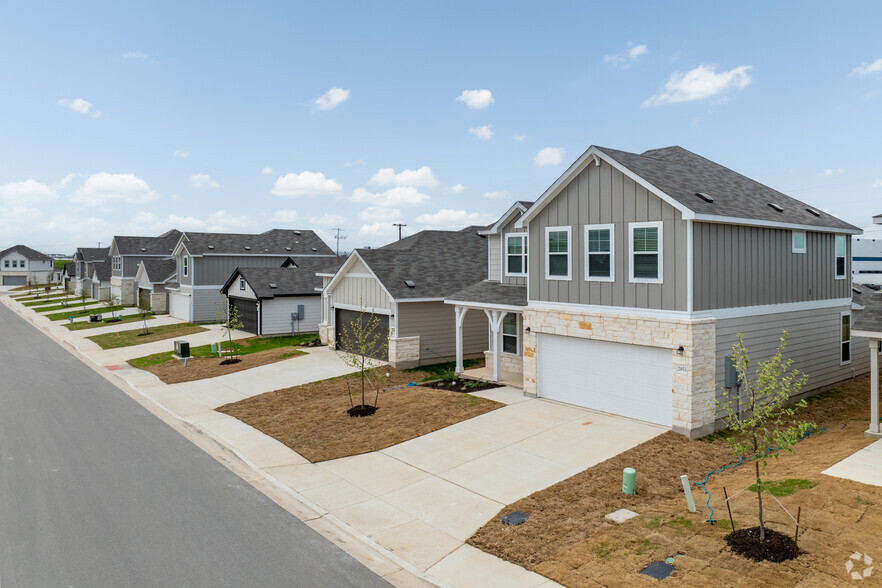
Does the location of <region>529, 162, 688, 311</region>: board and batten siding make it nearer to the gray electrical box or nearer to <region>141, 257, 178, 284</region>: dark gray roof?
the gray electrical box

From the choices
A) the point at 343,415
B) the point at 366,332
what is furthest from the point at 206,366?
the point at 343,415

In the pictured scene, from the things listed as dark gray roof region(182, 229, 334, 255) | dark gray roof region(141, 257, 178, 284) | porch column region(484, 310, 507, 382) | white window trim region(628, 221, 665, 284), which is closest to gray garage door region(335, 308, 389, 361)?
porch column region(484, 310, 507, 382)

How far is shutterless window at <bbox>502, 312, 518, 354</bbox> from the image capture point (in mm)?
20312

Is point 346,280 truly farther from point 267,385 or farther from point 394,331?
point 267,385

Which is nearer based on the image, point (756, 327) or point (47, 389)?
point (756, 327)

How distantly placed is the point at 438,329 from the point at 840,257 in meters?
14.6

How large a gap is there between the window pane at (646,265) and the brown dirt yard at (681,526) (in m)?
4.36

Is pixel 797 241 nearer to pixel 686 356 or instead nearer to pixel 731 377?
pixel 731 377

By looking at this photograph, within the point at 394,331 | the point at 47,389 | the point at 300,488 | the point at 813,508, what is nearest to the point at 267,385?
the point at 394,331

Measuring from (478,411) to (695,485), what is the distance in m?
6.46

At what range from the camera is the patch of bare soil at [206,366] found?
73.5ft

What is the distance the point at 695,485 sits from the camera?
10625mm

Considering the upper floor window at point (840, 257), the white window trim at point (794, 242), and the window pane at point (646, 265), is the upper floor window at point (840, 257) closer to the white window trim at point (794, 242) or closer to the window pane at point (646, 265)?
the white window trim at point (794, 242)

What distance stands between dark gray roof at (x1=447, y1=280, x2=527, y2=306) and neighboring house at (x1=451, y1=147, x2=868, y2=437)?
2.03 metres
